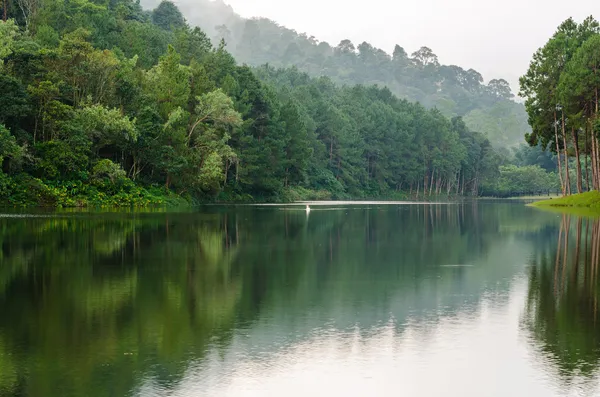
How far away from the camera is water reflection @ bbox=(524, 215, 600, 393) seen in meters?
11.8

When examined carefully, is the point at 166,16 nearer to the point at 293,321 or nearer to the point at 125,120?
the point at 125,120

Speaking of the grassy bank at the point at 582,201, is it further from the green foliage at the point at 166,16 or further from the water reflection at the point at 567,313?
the green foliage at the point at 166,16

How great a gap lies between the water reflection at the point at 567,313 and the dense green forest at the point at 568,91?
5092 cm

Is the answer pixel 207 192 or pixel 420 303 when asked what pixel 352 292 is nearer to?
pixel 420 303

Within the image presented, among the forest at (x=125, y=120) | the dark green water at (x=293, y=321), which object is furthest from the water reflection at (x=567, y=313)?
the forest at (x=125, y=120)

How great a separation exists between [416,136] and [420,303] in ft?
569

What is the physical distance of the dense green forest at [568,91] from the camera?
7644cm

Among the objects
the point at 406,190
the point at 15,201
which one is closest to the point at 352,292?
the point at 15,201

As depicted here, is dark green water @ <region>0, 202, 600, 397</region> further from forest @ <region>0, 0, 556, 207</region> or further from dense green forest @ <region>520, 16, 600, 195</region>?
dense green forest @ <region>520, 16, 600, 195</region>

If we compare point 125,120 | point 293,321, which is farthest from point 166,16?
point 293,321

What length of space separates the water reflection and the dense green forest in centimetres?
5092

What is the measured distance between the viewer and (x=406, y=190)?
18412cm

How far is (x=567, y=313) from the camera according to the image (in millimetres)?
16438

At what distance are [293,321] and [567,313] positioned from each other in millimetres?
6238
